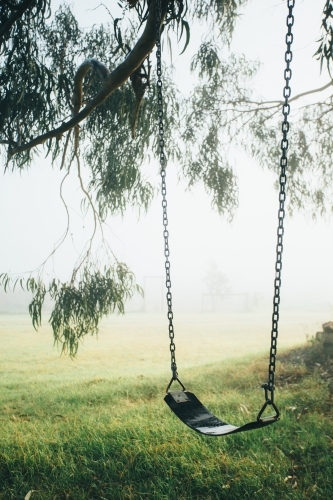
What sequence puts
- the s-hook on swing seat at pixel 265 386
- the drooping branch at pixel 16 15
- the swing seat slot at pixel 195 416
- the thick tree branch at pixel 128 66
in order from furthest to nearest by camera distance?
1. the drooping branch at pixel 16 15
2. the thick tree branch at pixel 128 66
3. the swing seat slot at pixel 195 416
4. the s-hook on swing seat at pixel 265 386

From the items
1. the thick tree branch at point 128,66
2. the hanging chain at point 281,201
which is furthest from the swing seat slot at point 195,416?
the thick tree branch at point 128,66

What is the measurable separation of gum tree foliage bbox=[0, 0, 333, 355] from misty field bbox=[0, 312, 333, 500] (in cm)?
74

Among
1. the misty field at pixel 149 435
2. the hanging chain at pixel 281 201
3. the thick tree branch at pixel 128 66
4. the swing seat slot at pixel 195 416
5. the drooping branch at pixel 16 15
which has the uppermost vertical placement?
the drooping branch at pixel 16 15

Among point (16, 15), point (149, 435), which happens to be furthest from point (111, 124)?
point (149, 435)

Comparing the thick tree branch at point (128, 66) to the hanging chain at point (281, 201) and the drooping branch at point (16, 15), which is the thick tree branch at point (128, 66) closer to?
the drooping branch at point (16, 15)

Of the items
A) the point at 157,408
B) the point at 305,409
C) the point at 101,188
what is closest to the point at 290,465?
the point at 305,409

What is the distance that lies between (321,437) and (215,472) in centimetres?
73

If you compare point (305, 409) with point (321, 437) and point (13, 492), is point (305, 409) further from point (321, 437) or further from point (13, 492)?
point (13, 492)

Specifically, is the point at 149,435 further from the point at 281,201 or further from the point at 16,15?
the point at 16,15

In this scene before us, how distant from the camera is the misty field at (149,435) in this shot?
7.41 feet

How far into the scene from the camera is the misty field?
2260 mm

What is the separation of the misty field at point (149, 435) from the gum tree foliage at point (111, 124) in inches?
29.3

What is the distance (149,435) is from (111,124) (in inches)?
94.3

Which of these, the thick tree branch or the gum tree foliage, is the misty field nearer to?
the gum tree foliage
